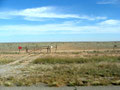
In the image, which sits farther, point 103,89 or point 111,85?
point 111,85

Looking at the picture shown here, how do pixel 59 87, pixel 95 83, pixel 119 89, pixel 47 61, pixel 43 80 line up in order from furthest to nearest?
pixel 47 61 → pixel 43 80 → pixel 95 83 → pixel 59 87 → pixel 119 89

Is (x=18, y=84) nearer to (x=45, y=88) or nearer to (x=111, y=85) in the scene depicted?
(x=45, y=88)

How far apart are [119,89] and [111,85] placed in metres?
0.70

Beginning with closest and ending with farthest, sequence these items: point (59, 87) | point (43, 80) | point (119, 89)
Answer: point (119, 89) → point (59, 87) → point (43, 80)

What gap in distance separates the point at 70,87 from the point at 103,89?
1.47 meters

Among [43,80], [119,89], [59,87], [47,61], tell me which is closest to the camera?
[119,89]

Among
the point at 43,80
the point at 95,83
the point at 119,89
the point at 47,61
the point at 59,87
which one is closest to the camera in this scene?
the point at 119,89

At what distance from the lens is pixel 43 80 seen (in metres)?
8.89

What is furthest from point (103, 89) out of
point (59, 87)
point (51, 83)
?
point (51, 83)

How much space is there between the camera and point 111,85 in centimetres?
784

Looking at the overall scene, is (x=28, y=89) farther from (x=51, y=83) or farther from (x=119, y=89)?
(x=119, y=89)

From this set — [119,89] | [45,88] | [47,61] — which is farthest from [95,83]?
[47,61]

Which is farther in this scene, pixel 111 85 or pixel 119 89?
pixel 111 85

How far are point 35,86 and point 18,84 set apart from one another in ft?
3.15
